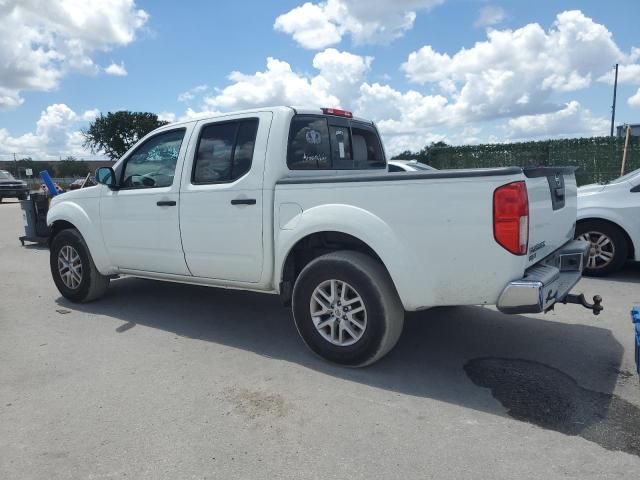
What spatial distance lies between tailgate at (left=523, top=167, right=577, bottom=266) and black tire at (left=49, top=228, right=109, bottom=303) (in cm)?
452

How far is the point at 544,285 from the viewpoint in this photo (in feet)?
Result: 10.0

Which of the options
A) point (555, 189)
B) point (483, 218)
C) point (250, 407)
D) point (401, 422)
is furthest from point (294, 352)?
point (555, 189)

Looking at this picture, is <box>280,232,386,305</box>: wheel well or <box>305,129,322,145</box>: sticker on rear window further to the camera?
<box>305,129,322,145</box>: sticker on rear window

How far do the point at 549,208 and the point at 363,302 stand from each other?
1.48 m

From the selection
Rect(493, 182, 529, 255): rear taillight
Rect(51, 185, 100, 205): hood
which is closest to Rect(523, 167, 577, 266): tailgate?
Rect(493, 182, 529, 255): rear taillight

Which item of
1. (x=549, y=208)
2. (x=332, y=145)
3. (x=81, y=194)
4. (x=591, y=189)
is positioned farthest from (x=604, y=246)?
(x=81, y=194)

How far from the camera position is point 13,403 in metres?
3.35

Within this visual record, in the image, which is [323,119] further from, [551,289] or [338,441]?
[338,441]

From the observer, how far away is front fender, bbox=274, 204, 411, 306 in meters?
3.33

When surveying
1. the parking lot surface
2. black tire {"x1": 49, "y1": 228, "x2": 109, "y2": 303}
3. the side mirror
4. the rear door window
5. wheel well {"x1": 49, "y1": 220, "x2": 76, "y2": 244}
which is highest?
the rear door window

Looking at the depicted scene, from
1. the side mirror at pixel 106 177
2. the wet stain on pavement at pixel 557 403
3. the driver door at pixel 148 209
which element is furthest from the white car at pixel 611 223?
the side mirror at pixel 106 177

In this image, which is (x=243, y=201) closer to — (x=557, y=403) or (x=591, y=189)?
(x=557, y=403)

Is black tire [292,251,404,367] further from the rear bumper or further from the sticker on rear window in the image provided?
the sticker on rear window

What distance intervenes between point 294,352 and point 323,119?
207 cm
